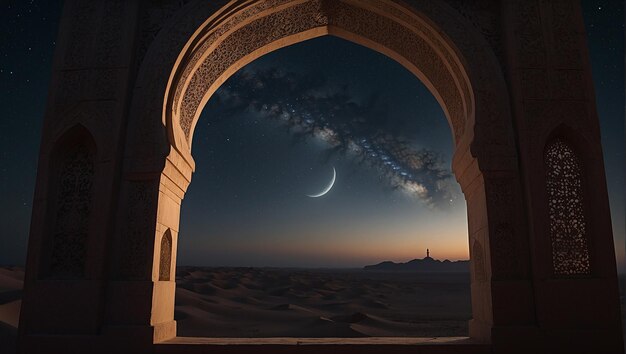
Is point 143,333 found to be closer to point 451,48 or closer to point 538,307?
point 538,307

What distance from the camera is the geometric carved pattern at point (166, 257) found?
571 cm

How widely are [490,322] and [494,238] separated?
869 millimetres

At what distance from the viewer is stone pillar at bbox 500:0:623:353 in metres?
4.77

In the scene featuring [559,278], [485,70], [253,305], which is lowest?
[253,305]

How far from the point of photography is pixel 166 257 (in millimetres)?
5816

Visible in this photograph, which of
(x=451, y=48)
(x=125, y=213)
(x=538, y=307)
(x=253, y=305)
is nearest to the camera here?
(x=538, y=307)

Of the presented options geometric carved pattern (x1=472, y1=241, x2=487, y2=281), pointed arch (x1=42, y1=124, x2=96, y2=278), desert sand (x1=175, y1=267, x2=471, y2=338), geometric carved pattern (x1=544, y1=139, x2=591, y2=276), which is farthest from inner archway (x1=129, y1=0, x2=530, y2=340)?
desert sand (x1=175, y1=267, x2=471, y2=338)

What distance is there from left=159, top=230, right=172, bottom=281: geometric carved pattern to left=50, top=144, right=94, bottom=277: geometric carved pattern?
2.82ft

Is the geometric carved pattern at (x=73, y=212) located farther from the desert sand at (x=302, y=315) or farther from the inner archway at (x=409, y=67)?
the desert sand at (x=302, y=315)

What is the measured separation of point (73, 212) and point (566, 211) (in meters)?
5.39

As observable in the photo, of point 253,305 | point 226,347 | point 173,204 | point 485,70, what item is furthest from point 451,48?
point 253,305

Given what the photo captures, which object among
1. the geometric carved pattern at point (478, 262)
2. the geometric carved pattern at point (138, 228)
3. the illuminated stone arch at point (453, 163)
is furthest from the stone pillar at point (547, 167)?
the geometric carved pattern at point (138, 228)

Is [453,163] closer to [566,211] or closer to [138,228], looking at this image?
[566,211]

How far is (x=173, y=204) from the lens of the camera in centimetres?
598
